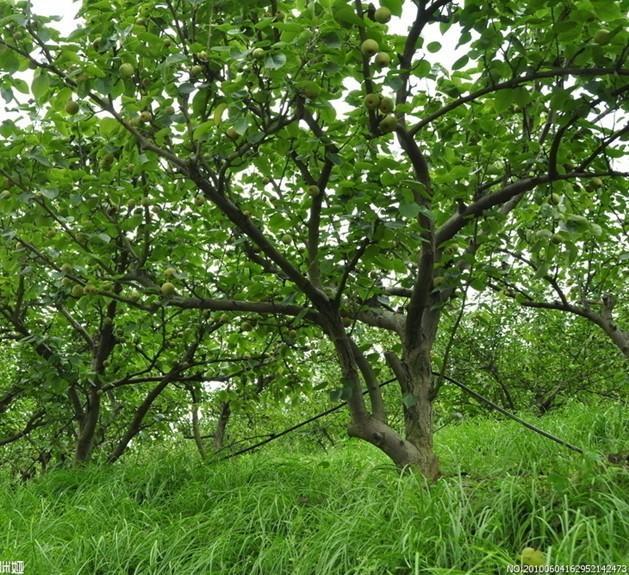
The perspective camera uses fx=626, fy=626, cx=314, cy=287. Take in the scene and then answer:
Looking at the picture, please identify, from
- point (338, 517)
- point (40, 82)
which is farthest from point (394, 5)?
point (338, 517)

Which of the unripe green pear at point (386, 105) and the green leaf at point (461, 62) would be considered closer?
the unripe green pear at point (386, 105)

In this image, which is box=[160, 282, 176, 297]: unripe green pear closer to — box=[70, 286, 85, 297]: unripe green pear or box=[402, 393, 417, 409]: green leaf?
box=[70, 286, 85, 297]: unripe green pear

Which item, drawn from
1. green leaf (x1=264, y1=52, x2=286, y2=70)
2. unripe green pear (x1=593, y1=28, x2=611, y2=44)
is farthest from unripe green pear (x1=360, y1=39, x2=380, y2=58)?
unripe green pear (x1=593, y1=28, x2=611, y2=44)

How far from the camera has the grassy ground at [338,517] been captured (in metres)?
2.39

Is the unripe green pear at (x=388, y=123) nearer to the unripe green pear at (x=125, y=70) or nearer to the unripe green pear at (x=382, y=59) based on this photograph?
the unripe green pear at (x=382, y=59)

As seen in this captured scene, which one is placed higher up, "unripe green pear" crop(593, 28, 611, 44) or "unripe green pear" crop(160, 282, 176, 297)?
"unripe green pear" crop(593, 28, 611, 44)

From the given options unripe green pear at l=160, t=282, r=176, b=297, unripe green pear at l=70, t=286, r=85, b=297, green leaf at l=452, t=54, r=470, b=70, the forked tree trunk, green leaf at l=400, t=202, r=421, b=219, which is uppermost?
green leaf at l=452, t=54, r=470, b=70

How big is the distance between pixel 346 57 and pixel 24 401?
8097 mm

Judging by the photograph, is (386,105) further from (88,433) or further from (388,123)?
(88,433)

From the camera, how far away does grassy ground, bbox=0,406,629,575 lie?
2389 mm

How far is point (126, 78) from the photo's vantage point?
2.46m

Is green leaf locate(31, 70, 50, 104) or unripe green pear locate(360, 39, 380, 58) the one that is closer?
unripe green pear locate(360, 39, 380, 58)

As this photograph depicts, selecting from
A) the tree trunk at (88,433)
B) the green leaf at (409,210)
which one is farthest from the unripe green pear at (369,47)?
the tree trunk at (88,433)

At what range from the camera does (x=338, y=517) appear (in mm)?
2820
